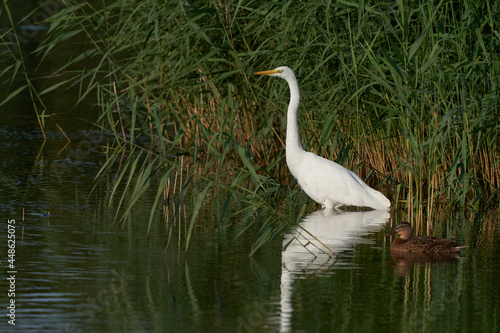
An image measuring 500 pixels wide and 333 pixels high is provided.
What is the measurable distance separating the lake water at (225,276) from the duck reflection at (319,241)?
15 mm

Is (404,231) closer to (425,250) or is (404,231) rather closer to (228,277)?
(425,250)

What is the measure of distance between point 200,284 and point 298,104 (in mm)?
3322

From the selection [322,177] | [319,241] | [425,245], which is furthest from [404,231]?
[322,177]

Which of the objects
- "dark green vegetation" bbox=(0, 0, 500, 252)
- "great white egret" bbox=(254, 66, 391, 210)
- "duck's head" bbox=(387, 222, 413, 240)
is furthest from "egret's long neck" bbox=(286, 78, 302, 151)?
"duck's head" bbox=(387, 222, 413, 240)

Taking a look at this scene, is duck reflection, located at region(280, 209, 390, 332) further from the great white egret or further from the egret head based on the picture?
the egret head

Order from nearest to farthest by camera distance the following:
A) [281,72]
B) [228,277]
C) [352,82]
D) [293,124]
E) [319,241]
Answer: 1. [228,277]
2. [319,241]
3. [352,82]
4. [281,72]
5. [293,124]

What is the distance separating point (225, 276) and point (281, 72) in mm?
2870

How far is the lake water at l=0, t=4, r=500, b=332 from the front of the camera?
498cm

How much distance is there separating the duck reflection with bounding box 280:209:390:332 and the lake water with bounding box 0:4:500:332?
1 cm

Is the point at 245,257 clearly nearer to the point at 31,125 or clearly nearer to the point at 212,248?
the point at 212,248

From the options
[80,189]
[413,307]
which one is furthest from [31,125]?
[413,307]

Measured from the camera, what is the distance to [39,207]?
8133mm

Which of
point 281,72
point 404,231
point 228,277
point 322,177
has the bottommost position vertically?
point 228,277

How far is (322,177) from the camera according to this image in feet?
27.5
